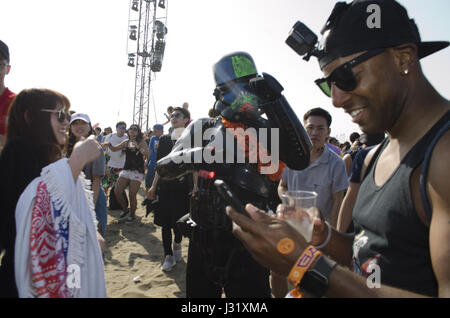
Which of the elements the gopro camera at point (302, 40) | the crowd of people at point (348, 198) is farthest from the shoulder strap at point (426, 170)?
the gopro camera at point (302, 40)

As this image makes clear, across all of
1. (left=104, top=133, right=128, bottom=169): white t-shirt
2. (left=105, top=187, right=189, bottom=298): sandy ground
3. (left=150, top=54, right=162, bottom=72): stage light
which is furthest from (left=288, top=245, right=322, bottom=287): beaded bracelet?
(left=150, top=54, right=162, bottom=72): stage light

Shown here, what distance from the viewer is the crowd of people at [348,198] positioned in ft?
3.22

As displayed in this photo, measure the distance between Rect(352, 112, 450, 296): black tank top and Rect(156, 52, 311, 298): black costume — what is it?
109 centimetres

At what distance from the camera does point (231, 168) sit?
224 centimetres

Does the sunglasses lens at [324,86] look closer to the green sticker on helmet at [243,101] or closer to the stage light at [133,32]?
the green sticker on helmet at [243,101]

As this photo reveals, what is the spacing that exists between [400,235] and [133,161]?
5.97 meters

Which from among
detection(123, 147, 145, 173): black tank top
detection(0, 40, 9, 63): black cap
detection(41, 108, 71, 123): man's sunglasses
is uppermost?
detection(0, 40, 9, 63): black cap

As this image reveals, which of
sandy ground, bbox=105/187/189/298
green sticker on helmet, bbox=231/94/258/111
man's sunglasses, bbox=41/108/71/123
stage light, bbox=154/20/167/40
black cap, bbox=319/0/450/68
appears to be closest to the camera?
black cap, bbox=319/0/450/68

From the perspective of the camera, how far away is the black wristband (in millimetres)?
974

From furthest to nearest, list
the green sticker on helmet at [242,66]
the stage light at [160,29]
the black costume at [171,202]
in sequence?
the stage light at [160,29], the black costume at [171,202], the green sticker on helmet at [242,66]

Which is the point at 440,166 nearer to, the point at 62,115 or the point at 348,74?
the point at 348,74

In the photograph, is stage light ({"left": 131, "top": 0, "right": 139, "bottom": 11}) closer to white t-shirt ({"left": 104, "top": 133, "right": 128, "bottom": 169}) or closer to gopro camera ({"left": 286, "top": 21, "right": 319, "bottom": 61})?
white t-shirt ({"left": 104, "top": 133, "right": 128, "bottom": 169})

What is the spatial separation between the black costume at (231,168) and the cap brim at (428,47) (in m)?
0.99

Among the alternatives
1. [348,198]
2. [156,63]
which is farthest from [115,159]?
[156,63]
